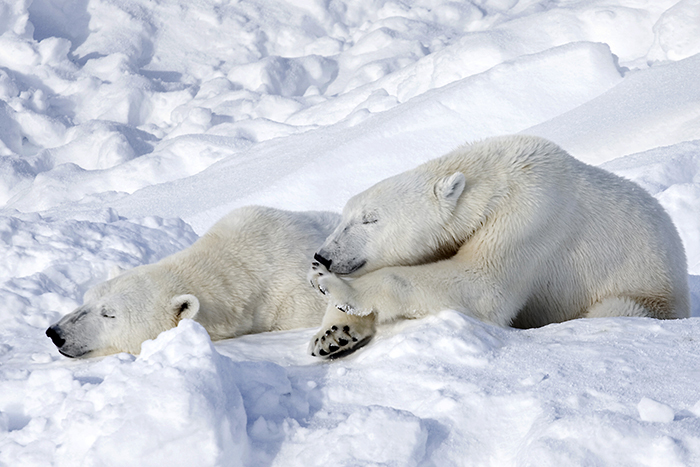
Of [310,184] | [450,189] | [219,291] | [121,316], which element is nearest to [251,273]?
[219,291]

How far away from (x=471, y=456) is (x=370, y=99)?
10.1 meters

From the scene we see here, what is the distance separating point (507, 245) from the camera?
9.59 ft

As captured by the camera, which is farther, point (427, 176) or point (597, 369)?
point (427, 176)

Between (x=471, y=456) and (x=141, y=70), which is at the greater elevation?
(x=471, y=456)

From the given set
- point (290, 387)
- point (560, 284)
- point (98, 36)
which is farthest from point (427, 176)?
point (98, 36)

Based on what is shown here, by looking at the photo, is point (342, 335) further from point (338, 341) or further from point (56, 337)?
point (56, 337)

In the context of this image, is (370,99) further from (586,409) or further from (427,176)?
(586,409)

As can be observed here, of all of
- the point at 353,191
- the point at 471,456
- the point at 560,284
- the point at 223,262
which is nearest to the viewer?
the point at 471,456

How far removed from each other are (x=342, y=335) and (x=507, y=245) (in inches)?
32.7

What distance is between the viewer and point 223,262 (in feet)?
12.6

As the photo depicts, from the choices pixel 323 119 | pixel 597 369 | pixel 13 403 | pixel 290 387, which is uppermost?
pixel 597 369

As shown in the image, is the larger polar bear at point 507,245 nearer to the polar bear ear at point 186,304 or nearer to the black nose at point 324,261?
the black nose at point 324,261

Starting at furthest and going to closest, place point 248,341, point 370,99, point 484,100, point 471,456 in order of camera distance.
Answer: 1. point 370,99
2. point 484,100
3. point 248,341
4. point 471,456

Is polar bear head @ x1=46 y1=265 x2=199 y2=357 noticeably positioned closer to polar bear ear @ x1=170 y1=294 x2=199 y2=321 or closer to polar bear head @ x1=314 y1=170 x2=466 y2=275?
polar bear ear @ x1=170 y1=294 x2=199 y2=321
